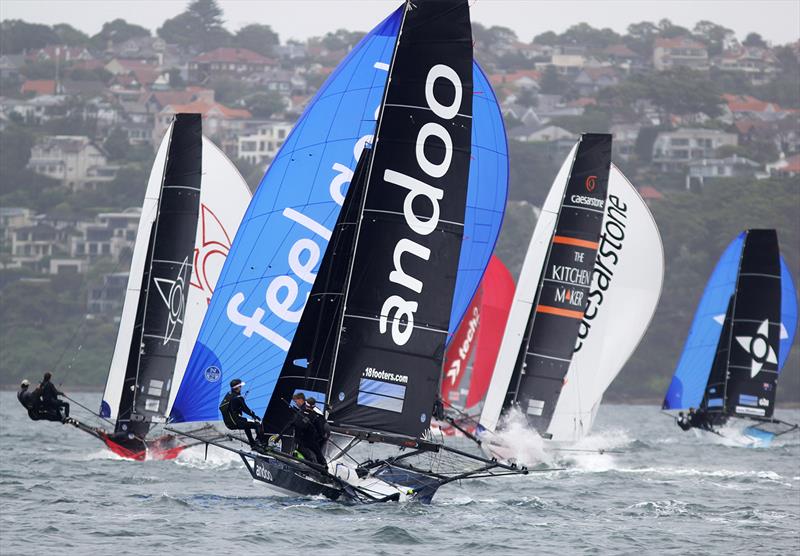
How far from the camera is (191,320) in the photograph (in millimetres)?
21562

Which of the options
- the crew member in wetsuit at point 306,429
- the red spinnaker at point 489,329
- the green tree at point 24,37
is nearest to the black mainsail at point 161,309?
the crew member in wetsuit at point 306,429

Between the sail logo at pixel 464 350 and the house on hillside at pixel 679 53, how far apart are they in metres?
143

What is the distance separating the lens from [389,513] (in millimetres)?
15102

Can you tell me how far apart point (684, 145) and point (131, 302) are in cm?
10137

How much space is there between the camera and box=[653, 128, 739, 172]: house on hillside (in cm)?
11788

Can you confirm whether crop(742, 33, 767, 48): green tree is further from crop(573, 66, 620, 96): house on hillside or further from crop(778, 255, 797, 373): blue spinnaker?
crop(778, 255, 797, 373): blue spinnaker

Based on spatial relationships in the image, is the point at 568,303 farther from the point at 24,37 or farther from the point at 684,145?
the point at 24,37

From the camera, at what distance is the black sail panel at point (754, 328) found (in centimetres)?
3073

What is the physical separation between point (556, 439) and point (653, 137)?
99.1 meters

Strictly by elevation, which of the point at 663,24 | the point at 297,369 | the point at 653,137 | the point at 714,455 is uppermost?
the point at 663,24

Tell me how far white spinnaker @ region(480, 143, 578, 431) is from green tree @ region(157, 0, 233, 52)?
15571cm

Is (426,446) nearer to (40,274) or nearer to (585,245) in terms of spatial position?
(585,245)

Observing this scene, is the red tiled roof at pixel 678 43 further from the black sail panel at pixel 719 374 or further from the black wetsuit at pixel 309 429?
the black wetsuit at pixel 309 429

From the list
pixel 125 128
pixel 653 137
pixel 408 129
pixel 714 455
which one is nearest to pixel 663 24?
pixel 653 137
